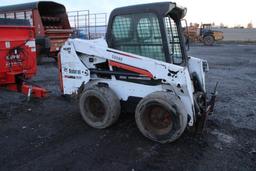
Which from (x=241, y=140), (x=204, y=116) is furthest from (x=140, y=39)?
(x=241, y=140)

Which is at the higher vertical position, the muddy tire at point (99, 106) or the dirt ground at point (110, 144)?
the muddy tire at point (99, 106)

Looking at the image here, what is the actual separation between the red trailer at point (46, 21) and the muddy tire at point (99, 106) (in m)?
7.76

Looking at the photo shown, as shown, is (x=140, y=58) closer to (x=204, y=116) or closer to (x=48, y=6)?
(x=204, y=116)

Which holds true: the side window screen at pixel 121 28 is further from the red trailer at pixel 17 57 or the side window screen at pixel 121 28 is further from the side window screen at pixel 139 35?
the red trailer at pixel 17 57

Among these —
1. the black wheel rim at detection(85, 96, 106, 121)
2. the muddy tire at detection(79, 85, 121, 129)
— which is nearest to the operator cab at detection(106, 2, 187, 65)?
the muddy tire at detection(79, 85, 121, 129)

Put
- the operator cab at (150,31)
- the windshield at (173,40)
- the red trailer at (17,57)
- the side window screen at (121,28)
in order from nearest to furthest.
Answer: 1. the operator cab at (150,31)
2. the windshield at (173,40)
3. the side window screen at (121,28)
4. the red trailer at (17,57)

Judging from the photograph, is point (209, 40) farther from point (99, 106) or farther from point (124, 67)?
point (124, 67)

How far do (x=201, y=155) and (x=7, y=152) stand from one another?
8.93 feet

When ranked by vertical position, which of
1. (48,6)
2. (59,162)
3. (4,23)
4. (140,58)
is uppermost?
(48,6)

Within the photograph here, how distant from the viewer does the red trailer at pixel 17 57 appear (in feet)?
20.3

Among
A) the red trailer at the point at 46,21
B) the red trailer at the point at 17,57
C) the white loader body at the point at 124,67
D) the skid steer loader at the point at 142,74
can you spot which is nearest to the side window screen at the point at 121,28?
the skid steer loader at the point at 142,74

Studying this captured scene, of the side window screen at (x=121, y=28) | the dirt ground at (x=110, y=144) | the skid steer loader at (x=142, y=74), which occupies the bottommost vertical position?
the dirt ground at (x=110, y=144)

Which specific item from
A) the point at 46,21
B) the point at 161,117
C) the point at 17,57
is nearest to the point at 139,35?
the point at 161,117

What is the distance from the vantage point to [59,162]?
3910 millimetres
